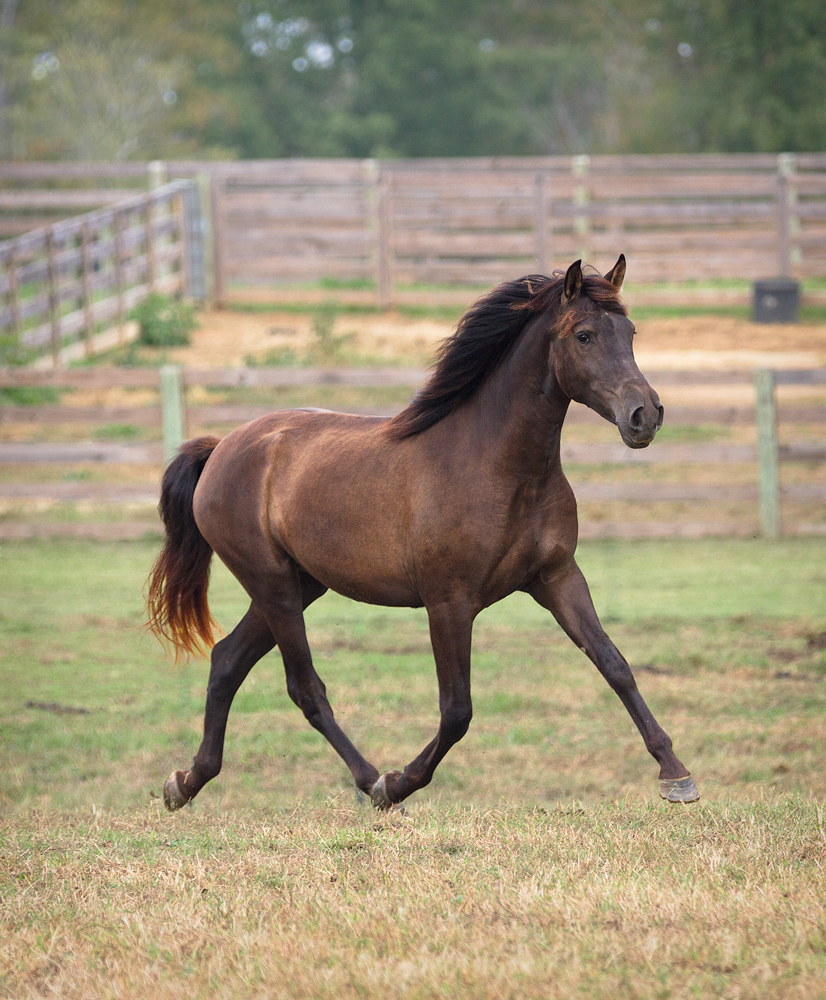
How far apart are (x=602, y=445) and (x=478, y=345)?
649 cm

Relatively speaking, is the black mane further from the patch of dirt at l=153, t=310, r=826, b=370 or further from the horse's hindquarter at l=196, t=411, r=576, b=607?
the patch of dirt at l=153, t=310, r=826, b=370

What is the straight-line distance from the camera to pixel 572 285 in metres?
4.41

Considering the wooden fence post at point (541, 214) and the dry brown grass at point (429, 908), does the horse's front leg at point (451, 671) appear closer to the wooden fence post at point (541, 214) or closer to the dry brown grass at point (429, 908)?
the dry brown grass at point (429, 908)

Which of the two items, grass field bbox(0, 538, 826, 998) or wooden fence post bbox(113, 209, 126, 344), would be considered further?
wooden fence post bbox(113, 209, 126, 344)

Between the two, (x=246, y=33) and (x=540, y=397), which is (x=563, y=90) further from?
(x=540, y=397)

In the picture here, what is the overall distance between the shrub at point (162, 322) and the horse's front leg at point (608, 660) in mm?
13023

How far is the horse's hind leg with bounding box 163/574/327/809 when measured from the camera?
5496 mm

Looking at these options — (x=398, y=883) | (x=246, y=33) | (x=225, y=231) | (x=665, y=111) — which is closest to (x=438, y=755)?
(x=398, y=883)

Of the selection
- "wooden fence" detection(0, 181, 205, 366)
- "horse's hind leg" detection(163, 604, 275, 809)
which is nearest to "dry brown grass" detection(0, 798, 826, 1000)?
"horse's hind leg" detection(163, 604, 275, 809)

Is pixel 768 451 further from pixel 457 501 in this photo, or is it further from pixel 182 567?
pixel 457 501

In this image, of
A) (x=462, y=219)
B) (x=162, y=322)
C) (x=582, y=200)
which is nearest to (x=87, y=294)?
(x=162, y=322)

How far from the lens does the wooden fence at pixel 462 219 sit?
18578 millimetres

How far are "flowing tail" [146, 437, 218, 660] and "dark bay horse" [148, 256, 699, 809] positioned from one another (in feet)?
1.58

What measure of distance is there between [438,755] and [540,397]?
1.43 meters
